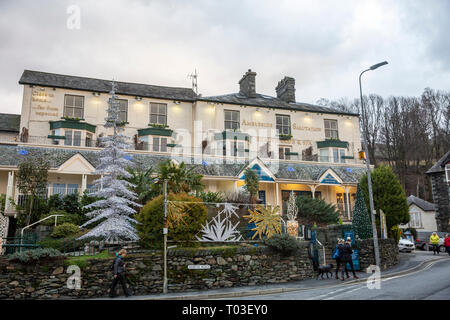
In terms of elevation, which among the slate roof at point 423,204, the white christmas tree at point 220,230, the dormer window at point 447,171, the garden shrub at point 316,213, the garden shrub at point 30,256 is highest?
the dormer window at point 447,171

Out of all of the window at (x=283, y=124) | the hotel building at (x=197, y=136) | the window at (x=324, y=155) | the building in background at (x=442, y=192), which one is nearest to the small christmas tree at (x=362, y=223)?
the hotel building at (x=197, y=136)

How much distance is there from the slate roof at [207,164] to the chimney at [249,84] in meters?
9.00

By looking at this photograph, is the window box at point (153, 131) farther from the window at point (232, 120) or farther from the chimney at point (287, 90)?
the chimney at point (287, 90)

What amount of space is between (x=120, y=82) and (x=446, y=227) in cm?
3239

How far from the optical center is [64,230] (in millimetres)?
16969

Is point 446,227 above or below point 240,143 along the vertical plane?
below

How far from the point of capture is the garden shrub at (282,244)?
14.9 meters

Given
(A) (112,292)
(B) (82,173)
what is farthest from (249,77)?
(A) (112,292)

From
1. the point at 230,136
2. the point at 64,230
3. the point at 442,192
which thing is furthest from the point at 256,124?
the point at 64,230

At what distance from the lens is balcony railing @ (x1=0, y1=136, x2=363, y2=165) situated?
26.7m

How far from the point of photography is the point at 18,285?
1161 centimetres

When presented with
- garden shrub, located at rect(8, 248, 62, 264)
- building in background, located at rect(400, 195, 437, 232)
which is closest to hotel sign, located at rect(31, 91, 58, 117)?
garden shrub, located at rect(8, 248, 62, 264)
